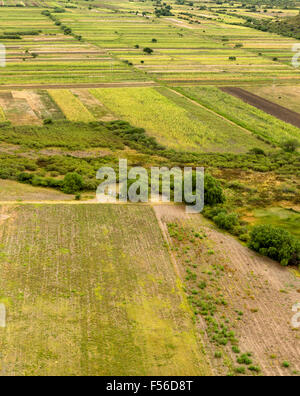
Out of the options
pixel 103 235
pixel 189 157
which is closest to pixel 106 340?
pixel 103 235

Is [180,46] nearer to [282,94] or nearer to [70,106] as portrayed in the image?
[282,94]

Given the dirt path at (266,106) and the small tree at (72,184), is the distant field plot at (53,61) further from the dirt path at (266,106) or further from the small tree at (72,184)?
the small tree at (72,184)

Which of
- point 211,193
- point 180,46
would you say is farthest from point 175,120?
point 180,46

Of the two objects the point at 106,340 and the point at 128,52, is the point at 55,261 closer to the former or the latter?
Answer: the point at 106,340

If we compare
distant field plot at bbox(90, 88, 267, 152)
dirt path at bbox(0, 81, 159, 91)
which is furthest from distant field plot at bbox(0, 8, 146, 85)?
distant field plot at bbox(90, 88, 267, 152)

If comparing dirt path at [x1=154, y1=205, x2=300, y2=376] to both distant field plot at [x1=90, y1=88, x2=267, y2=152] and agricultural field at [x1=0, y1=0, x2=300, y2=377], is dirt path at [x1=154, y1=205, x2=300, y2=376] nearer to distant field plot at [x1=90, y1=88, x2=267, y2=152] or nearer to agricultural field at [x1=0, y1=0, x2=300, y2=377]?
agricultural field at [x1=0, y1=0, x2=300, y2=377]
